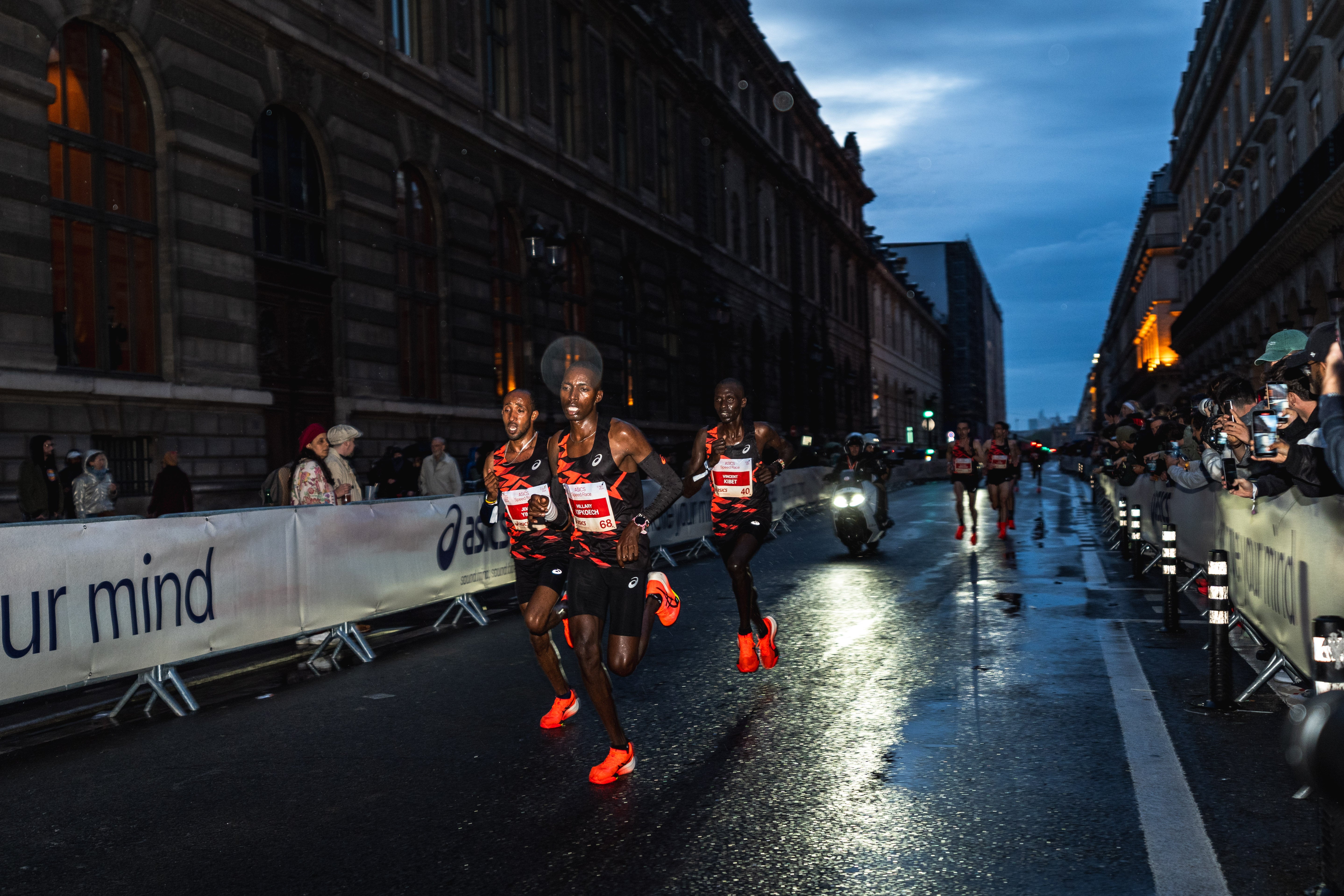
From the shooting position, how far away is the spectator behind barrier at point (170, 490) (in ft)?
44.9

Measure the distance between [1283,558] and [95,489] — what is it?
1129 centimetres

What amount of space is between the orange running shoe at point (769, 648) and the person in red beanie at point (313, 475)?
13.9 feet

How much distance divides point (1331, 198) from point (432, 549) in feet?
70.3

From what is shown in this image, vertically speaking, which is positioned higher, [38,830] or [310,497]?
[310,497]

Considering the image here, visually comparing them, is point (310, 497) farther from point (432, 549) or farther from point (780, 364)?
point (780, 364)

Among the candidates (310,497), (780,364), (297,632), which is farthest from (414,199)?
(780,364)

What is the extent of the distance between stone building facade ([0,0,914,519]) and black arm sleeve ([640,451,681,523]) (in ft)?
30.8

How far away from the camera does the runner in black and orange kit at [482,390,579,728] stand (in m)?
6.65

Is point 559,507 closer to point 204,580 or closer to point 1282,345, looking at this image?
point 204,580

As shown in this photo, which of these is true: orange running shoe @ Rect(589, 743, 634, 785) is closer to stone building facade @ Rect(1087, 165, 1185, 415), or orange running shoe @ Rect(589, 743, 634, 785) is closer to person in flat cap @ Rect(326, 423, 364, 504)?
person in flat cap @ Rect(326, 423, 364, 504)

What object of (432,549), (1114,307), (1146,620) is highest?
(1114,307)

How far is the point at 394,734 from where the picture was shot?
6652 mm

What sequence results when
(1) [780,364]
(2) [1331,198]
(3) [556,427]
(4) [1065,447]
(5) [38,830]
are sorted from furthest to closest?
(4) [1065,447] < (1) [780,364] < (3) [556,427] < (2) [1331,198] < (5) [38,830]

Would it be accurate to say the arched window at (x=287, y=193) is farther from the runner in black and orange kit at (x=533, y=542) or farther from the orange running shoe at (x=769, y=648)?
the orange running shoe at (x=769, y=648)
